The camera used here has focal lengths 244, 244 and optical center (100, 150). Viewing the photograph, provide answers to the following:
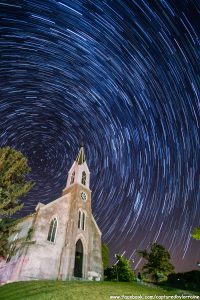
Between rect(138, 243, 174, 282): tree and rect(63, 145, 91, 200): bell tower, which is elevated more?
rect(63, 145, 91, 200): bell tower

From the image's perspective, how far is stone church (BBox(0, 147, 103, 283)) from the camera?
2644 centimetres

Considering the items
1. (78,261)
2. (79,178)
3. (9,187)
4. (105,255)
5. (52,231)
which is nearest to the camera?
(9,187)

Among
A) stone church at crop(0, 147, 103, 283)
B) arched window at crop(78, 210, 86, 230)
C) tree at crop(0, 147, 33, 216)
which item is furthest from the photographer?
arched window at crop(78, 210, 86, 230)

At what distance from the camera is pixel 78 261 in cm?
2972

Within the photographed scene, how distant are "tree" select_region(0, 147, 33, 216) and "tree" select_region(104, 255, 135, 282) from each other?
22.9 meters

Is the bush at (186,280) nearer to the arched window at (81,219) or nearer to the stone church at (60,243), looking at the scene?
the stone church at (60,243)

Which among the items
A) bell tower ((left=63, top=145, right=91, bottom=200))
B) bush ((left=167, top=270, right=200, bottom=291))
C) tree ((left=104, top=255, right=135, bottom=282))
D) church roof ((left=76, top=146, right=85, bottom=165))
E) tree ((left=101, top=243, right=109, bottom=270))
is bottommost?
bush ((left=167, top=270, right=200, bottom=291))

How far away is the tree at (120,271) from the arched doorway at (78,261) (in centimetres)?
1168

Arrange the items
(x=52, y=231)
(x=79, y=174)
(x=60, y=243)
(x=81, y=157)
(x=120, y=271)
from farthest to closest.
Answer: (x=81, y=157)
(x=120, y=271)
(x=79, y=174)
(x=52, y=231)
(x=60, y=243)

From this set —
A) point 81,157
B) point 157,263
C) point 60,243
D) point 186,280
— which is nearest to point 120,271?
point 157,263

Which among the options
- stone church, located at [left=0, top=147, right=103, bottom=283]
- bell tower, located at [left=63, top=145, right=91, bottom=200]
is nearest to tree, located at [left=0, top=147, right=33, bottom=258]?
stone church, located at [left=0, top=147, right=103, bottom=283]

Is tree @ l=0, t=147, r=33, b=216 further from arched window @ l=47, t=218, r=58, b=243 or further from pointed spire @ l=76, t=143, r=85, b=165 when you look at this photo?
pointed spire @ l=76, t=143, r=85, b=165

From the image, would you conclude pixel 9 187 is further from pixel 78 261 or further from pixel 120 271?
pixel 120 271

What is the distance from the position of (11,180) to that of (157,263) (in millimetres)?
30161
